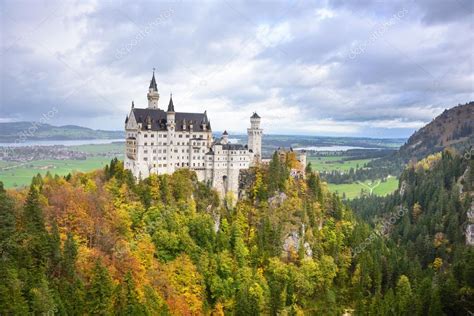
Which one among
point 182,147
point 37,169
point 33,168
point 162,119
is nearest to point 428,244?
point 182,147

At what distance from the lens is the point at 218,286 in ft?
265

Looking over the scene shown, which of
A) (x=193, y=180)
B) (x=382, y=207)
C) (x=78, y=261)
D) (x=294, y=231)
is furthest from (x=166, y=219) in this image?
(x=382, y=207)

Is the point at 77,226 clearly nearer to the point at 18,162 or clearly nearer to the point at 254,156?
the point at 254,156

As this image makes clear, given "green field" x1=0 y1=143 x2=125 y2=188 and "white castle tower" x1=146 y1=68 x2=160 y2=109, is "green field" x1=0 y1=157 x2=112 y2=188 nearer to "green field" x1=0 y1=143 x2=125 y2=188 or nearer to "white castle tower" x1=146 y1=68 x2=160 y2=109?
"green field" x1=0 y1=143 x2=125 y2=188

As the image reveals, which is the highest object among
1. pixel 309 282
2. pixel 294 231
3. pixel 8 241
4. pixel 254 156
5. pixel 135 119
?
pixel 135 119

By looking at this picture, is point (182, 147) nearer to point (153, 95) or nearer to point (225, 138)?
point (225, 138)

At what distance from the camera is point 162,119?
315 ft

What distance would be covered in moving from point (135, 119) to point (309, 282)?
4968 centimetres

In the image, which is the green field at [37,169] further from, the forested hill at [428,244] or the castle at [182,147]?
the forested hill at [428,244]

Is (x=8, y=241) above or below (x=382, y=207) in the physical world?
above

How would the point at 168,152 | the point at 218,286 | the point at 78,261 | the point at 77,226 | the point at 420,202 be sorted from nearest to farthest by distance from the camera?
the point at 78,261 → the point at 77,226 → the point at 218,286 → the point at 168,152 → the point at 420,202

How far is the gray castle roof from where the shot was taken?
307 ft

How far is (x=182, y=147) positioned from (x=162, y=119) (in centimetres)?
758

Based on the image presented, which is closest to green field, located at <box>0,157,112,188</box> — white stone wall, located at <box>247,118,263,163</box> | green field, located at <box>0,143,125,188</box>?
green field, located at <box>0,143,125,188</box>
